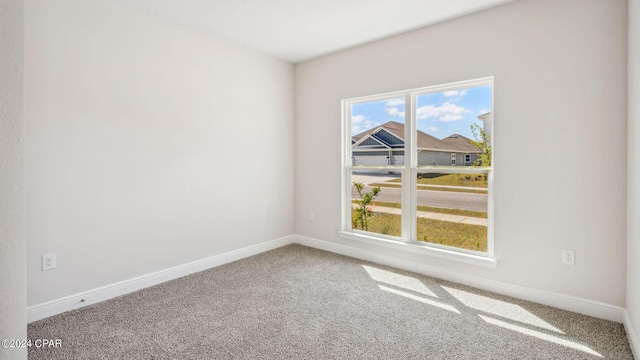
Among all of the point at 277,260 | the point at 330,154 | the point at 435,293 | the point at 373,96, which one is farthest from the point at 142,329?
the point at 373,96

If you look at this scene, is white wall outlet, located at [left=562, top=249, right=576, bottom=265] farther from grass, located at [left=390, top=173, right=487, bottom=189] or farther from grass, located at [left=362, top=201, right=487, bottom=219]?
grass, located at [left=390, top=173, right=487, bottom=189]

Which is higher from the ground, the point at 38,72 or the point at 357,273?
the point at 38,72

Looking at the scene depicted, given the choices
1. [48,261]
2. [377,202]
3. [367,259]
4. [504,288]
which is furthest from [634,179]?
[48,261]

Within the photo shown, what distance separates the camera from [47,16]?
2.29m

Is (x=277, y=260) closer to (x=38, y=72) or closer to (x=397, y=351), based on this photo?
(x=397, y=351)

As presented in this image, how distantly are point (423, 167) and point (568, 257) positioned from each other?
1.43 m

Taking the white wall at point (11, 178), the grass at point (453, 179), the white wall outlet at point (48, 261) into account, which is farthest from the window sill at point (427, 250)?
the white wall at point (11, 178)

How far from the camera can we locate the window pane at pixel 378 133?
3.52m

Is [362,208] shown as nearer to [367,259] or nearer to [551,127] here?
[367,259]

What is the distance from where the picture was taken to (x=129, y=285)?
278 cm

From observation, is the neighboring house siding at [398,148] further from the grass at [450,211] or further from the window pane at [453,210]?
the grass at [450,211]

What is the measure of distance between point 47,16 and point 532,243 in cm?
416

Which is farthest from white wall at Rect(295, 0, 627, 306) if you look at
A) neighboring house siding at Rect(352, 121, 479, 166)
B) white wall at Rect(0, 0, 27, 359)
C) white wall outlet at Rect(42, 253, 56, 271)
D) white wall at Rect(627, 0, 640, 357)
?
white wall outlet at Rect(42, 253, 56, 271)

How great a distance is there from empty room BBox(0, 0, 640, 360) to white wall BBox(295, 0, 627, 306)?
0.01m
